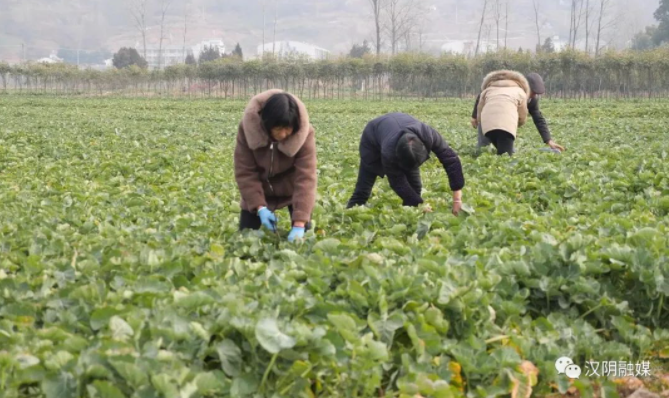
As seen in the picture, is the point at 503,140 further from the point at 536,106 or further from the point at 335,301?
the point at 335,301

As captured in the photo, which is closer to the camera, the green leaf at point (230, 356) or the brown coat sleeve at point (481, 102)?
the green leaf at point (230, 356)

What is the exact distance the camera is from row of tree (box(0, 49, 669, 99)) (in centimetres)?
4559

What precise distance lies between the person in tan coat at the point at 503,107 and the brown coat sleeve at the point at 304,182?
5.00 meters

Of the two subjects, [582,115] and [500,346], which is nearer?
[500,346]

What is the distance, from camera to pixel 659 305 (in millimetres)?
3725

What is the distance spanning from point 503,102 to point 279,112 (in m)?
5.62

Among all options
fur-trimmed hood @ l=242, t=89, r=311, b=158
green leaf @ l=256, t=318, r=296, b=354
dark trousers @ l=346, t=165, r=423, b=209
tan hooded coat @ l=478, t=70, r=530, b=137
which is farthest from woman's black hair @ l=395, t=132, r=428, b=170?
tan hooded coat @ l=478, t=70, r=530, b=137

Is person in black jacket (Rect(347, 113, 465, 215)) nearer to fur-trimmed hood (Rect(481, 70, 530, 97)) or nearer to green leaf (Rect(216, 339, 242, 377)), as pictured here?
green leaf (Rect(216, 339, 242, 377))

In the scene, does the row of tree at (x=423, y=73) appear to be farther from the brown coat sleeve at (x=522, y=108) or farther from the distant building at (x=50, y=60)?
the brown coat sleeve at (x=522, y=108)

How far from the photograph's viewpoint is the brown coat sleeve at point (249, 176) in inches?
190

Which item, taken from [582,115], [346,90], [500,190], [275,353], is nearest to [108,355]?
[275,353]

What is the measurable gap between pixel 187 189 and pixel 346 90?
5170cm

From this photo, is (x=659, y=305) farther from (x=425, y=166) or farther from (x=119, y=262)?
(x=425, y=166)

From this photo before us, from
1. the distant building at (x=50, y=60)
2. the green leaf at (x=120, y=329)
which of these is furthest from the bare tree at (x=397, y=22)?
the green leaf at (x=120, y=329)
